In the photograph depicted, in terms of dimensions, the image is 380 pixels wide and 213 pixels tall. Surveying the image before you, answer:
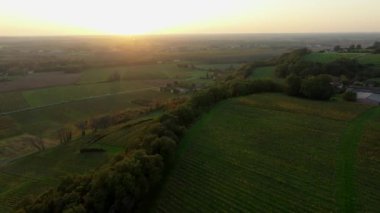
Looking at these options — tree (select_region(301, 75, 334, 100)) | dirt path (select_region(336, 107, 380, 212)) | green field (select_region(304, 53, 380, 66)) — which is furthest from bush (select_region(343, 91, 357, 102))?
green field (select_region(304, 53, 380, 66))

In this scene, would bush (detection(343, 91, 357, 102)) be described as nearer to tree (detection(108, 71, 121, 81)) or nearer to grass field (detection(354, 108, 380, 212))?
grass field (detection(354, 108, 380, 212))

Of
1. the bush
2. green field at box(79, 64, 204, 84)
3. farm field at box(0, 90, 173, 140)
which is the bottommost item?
green field at box(79, 64, 204, 84)

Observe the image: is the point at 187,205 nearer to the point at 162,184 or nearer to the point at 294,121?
the point at 162,184

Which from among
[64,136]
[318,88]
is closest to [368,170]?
[318,88]

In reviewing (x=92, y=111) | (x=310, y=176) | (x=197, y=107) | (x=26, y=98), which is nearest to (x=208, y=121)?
(x=197, y=107)

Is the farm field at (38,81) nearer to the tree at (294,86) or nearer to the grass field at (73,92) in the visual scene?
the grass field at (73,92)

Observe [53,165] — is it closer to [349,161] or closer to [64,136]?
[64,136]
